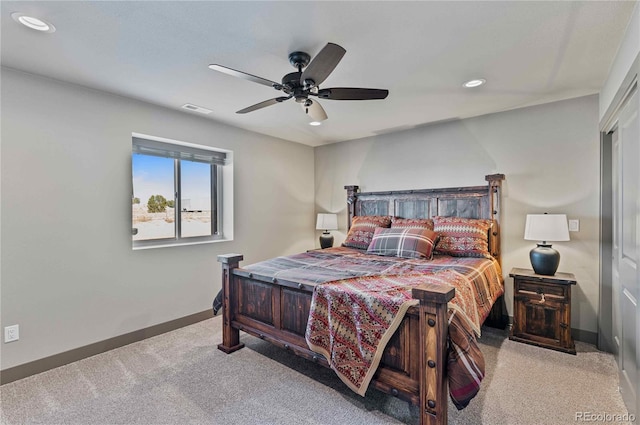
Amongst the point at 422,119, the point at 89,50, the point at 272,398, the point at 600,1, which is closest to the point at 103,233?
the point at 89,50

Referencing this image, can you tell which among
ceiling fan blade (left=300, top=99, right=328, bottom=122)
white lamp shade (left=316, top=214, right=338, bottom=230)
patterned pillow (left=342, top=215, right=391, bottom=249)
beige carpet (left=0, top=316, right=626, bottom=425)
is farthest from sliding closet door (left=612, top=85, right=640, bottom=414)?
white lamp shade (left=316, top=214, right=338, bottom=230)

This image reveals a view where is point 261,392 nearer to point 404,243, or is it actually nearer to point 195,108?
point 404,243

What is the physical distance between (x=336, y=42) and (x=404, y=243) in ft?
7.00

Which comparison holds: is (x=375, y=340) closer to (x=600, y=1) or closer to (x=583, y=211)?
(x=600, y=1)

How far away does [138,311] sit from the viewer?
10.1 ft

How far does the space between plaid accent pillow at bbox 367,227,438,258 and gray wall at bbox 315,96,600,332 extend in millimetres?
912

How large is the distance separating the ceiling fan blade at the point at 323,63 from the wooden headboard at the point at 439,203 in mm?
2537

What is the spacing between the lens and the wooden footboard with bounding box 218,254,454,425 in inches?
62.9

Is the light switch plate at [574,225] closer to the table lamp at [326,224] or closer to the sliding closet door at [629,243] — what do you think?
the sliding closet door at [629,243]

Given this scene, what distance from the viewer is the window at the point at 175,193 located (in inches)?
131

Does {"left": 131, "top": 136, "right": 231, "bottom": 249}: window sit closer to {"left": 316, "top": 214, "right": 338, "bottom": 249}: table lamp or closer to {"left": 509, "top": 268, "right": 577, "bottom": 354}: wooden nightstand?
{"left": 316, "top": 214, "right": 338, "bottom": 249}: table lamp

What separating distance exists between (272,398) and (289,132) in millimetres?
3337

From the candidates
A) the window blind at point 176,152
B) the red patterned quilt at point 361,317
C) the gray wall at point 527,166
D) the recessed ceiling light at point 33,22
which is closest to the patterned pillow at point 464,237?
the gray wall at point 527,166

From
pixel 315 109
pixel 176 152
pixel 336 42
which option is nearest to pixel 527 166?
pixel 315 109
